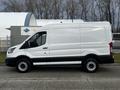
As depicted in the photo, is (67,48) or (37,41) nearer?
(67,48)

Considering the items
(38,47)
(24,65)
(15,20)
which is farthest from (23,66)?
(15,20)

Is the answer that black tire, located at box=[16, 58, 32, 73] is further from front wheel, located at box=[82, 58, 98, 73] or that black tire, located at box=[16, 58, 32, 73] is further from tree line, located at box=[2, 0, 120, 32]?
tree line, located at box=[2, 0, 120, 32]

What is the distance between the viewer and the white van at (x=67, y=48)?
13914 millimetres

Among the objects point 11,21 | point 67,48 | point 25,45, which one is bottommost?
point 67,48

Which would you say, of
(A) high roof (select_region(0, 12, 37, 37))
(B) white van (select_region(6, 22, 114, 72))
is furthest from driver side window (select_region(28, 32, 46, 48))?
(A) high roof (select_region(0, 12, 37, 37))

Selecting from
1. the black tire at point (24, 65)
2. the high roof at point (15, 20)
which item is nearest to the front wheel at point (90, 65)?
the black tire at point (24, 65)

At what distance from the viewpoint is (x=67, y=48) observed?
1395 cm

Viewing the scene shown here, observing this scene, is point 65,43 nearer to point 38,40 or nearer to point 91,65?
point 38,40

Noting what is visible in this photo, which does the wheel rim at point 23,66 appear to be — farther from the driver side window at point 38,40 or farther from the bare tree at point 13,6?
the bare tree at point 13,6

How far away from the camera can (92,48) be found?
13945 millimetres

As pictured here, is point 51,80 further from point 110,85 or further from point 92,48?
point 92,48

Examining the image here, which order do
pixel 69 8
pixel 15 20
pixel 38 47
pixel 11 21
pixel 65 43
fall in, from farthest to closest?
pixel 69 8, pixel 11 21, pixel 15 20, pixel 38 47, pixel 65 43

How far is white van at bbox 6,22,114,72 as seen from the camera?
13.9 metres

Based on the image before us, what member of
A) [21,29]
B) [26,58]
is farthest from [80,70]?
[21,29]
